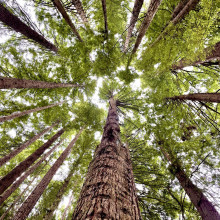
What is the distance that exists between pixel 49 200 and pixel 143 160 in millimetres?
5277

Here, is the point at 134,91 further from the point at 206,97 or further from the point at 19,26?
the point at 19,26

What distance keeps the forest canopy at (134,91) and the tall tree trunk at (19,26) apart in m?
0.05

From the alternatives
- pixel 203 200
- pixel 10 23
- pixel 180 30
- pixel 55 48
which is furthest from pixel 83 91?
pixel 203 200

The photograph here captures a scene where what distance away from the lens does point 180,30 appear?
11.8 feet

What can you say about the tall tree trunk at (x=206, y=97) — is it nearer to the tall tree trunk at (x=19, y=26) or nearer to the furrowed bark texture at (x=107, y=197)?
the furrowed bark texture at (x=107, y=197)

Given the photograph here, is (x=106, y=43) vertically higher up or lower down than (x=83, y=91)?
lower down

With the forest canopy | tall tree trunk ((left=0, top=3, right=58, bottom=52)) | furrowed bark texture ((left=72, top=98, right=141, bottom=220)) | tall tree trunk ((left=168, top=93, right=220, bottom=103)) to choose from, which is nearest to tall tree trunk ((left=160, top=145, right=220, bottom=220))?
the forest canopy

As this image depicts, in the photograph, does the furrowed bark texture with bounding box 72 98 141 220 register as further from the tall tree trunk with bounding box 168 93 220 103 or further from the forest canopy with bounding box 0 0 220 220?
the tall tree trunk with bounding box 168 93 220 103

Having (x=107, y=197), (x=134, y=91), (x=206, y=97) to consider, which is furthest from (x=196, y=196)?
(x=134, y=91)

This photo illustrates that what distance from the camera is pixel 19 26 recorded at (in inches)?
261

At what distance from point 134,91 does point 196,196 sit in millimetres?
6706

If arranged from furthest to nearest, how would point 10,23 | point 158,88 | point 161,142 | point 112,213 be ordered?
point 158,88
point 10,23
point 161,142
point 112,213

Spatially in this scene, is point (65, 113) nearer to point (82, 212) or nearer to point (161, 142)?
point (161, 142)

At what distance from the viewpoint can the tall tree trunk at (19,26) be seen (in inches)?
239
